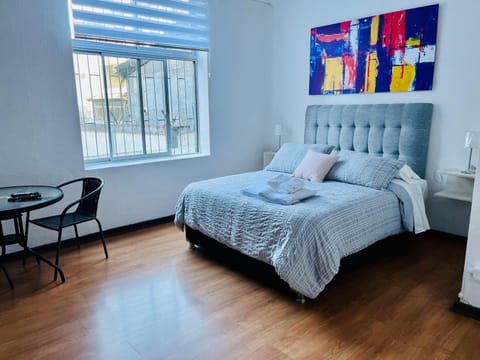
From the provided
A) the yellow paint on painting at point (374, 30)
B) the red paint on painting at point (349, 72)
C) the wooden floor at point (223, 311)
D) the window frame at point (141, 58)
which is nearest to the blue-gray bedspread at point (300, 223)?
the wooden floor at point (223, 311)

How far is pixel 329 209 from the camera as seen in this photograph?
2482 millimetres

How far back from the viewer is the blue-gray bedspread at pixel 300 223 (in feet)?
7.49

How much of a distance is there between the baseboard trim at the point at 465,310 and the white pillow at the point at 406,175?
1247mm

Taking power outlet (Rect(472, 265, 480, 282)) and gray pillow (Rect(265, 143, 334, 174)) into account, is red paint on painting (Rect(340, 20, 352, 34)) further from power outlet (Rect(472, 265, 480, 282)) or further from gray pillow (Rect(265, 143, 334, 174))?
power outlet (Rect(472, 265, 480, 282))

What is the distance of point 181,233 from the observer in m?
3.78

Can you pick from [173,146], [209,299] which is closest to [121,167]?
[173,146]

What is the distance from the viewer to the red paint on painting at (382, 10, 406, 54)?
3.53 m

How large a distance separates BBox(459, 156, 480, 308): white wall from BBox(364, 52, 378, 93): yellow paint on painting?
2.01 meters

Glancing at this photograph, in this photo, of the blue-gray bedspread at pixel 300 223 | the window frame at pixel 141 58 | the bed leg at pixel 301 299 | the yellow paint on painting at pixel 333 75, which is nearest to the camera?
the blue-gray bedspread at pixel 300 223

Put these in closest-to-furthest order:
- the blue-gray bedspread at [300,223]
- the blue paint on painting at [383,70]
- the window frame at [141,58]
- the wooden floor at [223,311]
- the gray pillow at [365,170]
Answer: the wooden floor at [223,311], the blue-gray bedspread at [300,223], the gray pillow at [365,170], the window frame at [141,58], the blue paint on painting at [383,70]

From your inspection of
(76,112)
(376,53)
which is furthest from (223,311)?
(376,53)

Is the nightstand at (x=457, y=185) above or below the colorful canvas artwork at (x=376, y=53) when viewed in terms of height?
below

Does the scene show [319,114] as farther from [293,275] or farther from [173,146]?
[293,275]

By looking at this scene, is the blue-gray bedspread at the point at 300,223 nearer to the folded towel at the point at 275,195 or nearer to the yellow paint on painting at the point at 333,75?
the folded towel at the point at 275,195
